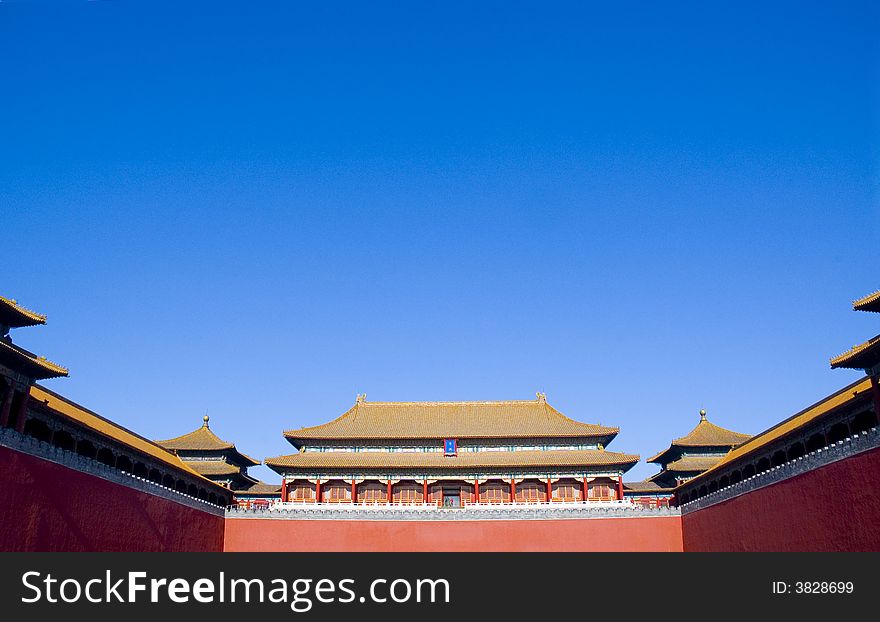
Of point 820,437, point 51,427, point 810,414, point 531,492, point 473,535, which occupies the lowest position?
point 473,535

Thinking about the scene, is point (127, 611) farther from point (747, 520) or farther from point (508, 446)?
point (508, 446)

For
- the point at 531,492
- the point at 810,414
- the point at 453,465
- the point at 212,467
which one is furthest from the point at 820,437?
the point at 212,467

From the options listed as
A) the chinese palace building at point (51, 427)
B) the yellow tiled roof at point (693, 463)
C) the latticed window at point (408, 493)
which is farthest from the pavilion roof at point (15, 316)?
the yellow tiled roof at point (693, 463)

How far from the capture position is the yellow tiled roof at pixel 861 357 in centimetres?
2203

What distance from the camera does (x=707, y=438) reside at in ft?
135

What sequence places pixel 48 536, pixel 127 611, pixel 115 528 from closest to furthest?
pixel 127 611 → pixel 48 536 → pixel 115 528

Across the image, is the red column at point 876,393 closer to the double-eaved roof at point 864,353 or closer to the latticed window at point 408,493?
the double-eaved roof at point 864,353

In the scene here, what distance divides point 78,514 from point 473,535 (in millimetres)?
17861

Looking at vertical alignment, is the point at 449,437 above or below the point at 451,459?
above

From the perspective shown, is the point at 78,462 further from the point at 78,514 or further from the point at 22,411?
the point at 22,411

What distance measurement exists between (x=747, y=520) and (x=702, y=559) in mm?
14273

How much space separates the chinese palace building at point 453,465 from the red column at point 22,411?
1591 cm

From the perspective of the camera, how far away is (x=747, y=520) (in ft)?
94.5

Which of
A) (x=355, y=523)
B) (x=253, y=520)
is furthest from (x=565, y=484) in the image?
(x=253, y=520)
